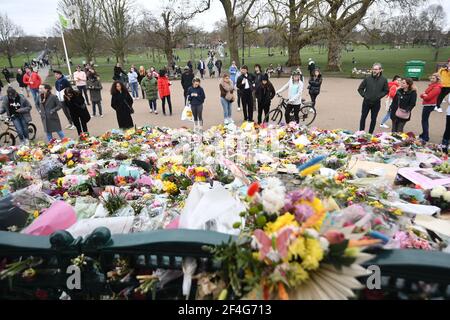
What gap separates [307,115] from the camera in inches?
A: 372

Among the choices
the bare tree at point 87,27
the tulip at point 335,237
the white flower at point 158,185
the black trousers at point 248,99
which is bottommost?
the white flower at point 158,185

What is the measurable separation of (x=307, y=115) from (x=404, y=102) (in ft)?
9.39

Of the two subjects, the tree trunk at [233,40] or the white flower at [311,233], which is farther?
the tree trunk at [233,40]

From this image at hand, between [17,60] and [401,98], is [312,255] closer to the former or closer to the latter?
[401,98]

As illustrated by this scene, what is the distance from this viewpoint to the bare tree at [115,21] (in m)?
31.3

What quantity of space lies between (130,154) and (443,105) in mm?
11020

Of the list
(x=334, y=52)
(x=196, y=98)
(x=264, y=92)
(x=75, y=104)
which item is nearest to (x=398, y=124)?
(x=264, y=92)

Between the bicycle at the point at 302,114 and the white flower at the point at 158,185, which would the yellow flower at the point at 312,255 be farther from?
the bicycle at the point at 302,114

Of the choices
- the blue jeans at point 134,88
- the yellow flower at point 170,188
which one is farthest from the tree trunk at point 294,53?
the yellow flower at point 170,188

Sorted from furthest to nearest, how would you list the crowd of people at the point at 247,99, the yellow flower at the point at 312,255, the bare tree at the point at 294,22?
the bare tree at the point at 294,22 → the crowd of people at the point at 247,99 → the yellow flower at the point at 312,255

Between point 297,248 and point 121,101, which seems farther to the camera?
point 121,101

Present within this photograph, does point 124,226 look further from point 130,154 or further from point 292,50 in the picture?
point 292,50

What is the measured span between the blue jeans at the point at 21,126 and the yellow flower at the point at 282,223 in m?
8.87
